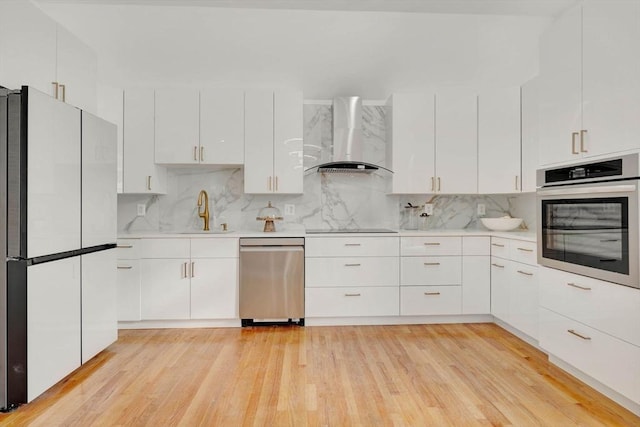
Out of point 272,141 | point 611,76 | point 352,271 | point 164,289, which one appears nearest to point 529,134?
point 611,76

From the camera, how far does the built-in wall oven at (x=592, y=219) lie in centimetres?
195

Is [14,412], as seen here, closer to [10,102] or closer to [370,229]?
[10,102]

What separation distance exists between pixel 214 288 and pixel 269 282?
0.49 metres

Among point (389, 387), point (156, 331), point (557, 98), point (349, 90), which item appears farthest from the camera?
point (349, 90)

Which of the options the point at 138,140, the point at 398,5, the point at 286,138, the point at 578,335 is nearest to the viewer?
the point at 578,335

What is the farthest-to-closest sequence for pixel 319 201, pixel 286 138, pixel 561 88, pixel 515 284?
pixel 319 201, pixel 286 138, pixel 515 284, pixel 561 88

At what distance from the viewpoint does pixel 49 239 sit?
2.16 metres

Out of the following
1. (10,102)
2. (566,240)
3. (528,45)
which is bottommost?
(566,240)

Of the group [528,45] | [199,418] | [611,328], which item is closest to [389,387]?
[199,418]

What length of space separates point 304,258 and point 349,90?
178 cm

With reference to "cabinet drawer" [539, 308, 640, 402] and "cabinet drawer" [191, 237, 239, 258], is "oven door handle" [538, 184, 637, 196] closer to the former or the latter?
"cabinet drawer" [539, 308, 640, 402]

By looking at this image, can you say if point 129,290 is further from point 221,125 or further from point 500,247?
point 500,247

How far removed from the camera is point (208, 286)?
3.49m

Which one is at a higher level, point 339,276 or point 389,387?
point 339,276
